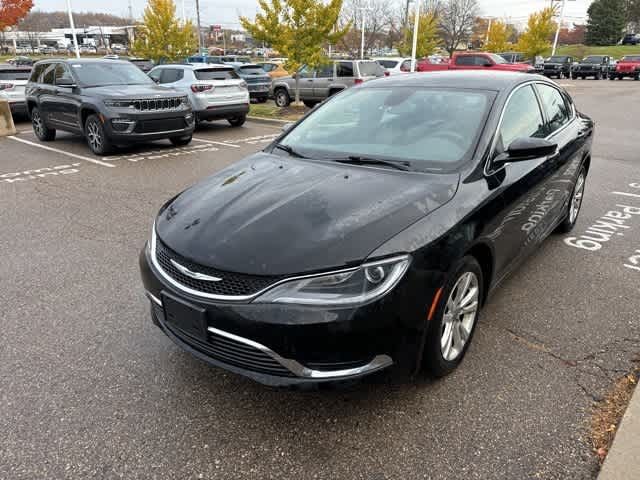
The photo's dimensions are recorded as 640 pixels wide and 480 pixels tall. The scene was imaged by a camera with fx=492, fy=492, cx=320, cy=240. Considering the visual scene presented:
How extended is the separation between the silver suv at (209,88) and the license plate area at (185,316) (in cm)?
1020

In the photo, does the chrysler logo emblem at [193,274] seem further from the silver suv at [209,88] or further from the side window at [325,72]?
the side window at [325,72]

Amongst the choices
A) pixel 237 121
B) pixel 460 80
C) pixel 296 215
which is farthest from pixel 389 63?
pixel 296 215

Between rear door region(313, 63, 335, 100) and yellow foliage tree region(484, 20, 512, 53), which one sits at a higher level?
yellow foliage tree region(484, 20, 512, 53)

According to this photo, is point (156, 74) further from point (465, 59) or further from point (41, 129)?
point (465, 59)

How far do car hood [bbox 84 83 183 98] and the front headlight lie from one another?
26.6ft

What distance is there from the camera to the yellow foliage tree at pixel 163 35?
2275 cm

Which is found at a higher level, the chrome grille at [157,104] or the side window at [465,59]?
the side window at [465,59]

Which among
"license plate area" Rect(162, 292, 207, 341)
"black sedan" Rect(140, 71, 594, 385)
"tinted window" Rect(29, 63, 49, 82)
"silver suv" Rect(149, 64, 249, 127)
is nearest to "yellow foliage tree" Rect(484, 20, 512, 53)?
"silver suv" Rect(149, 64, 249, 127)

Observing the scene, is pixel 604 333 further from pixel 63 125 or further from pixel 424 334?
pixel 63 125

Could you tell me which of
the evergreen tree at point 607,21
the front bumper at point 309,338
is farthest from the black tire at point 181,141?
the evergreen tree at point 607,21

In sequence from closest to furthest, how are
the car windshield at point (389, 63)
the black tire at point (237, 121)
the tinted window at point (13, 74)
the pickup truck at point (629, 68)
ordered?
1. the black tire at point (237, 121)
2. the tinted window at point (13, 74)
3. the car windshield at point (389, 63)
4. the pickup truck at point (629, 68)

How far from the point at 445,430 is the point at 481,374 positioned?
555mm

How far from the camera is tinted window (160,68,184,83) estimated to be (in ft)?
40.1

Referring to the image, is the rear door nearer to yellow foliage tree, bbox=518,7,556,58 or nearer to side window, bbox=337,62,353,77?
side window, bbox=337,62,353,77
